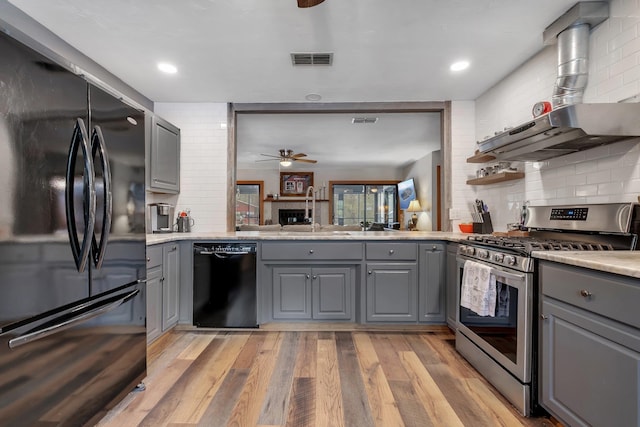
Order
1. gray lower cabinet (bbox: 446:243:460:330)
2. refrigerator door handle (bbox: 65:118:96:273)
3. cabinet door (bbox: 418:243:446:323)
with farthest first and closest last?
1. cabinet door (bbox: 418:243:446:323)
2. gray lower cabinet (bbox: 446:243:460:330)
3. refrigerator door handle (bbox: 65:118:96:273)

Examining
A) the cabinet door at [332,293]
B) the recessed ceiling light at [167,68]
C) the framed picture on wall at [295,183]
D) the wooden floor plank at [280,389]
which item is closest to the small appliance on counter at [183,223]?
the recessed ceiling light at [167,68]

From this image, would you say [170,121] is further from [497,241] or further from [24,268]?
[497,241]

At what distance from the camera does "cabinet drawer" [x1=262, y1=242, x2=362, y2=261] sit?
2.82m

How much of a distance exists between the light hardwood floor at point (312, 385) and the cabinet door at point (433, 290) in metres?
0.22

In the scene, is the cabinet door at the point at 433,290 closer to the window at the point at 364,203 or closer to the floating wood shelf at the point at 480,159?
the floating wood shelf at the point at 480,159

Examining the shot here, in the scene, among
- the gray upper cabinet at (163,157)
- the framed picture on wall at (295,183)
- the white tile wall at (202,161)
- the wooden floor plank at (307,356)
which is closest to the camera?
the wooden floor plank at (307,356)

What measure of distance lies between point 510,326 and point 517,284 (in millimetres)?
263

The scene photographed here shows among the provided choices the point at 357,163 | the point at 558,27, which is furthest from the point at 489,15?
the point at 357,163

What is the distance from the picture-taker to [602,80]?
191 cm

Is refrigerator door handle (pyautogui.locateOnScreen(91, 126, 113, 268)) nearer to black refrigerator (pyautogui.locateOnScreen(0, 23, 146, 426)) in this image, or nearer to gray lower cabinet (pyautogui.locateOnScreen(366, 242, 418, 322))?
black refrigerator (pyautogui.locateOnScreen(0, 23, 146, 426))

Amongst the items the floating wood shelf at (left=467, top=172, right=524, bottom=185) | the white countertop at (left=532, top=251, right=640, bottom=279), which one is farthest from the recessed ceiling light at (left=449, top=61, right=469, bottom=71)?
the white countertop at (left=532, top=251, right=640, bottom=279)

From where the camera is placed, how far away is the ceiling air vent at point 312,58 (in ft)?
8.17

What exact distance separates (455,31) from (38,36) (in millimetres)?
2862

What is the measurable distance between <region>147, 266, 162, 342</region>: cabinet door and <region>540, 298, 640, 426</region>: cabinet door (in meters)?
2.54
